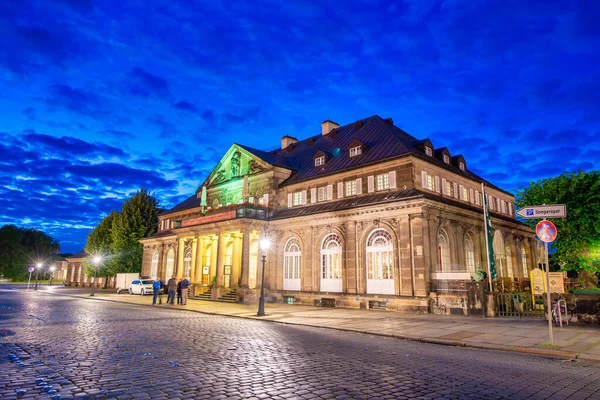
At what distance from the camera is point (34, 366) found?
845cm

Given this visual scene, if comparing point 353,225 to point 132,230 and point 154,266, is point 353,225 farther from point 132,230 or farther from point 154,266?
point 132,230

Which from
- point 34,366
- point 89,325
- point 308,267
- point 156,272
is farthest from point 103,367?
point 156,272

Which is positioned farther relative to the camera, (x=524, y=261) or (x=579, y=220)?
(x=524, y=261)

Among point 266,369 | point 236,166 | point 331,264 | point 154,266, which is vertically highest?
point 236,166

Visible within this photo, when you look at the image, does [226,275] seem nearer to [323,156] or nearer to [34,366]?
[323,156]

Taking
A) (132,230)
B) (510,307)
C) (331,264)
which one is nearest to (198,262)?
(331,264)

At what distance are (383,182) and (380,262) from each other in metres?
5.92

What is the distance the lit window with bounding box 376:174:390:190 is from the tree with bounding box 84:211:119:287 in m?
45.6

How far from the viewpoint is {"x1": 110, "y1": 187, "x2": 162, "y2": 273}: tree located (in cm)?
5700

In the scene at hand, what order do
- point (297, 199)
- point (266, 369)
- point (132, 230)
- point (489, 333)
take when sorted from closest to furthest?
point (266, 369), point (489, 333), point (297, 199), point (132, 230)

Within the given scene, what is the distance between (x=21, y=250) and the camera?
105500 millimetres

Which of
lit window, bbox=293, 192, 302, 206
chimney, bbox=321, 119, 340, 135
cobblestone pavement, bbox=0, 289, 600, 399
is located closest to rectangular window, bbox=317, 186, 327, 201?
lit window, bbox=293, 192, 302, 206

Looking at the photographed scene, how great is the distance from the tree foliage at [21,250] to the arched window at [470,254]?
372 ft

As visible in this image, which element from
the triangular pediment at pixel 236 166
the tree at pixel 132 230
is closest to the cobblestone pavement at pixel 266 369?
the triangular pediment at pixel 236 166
